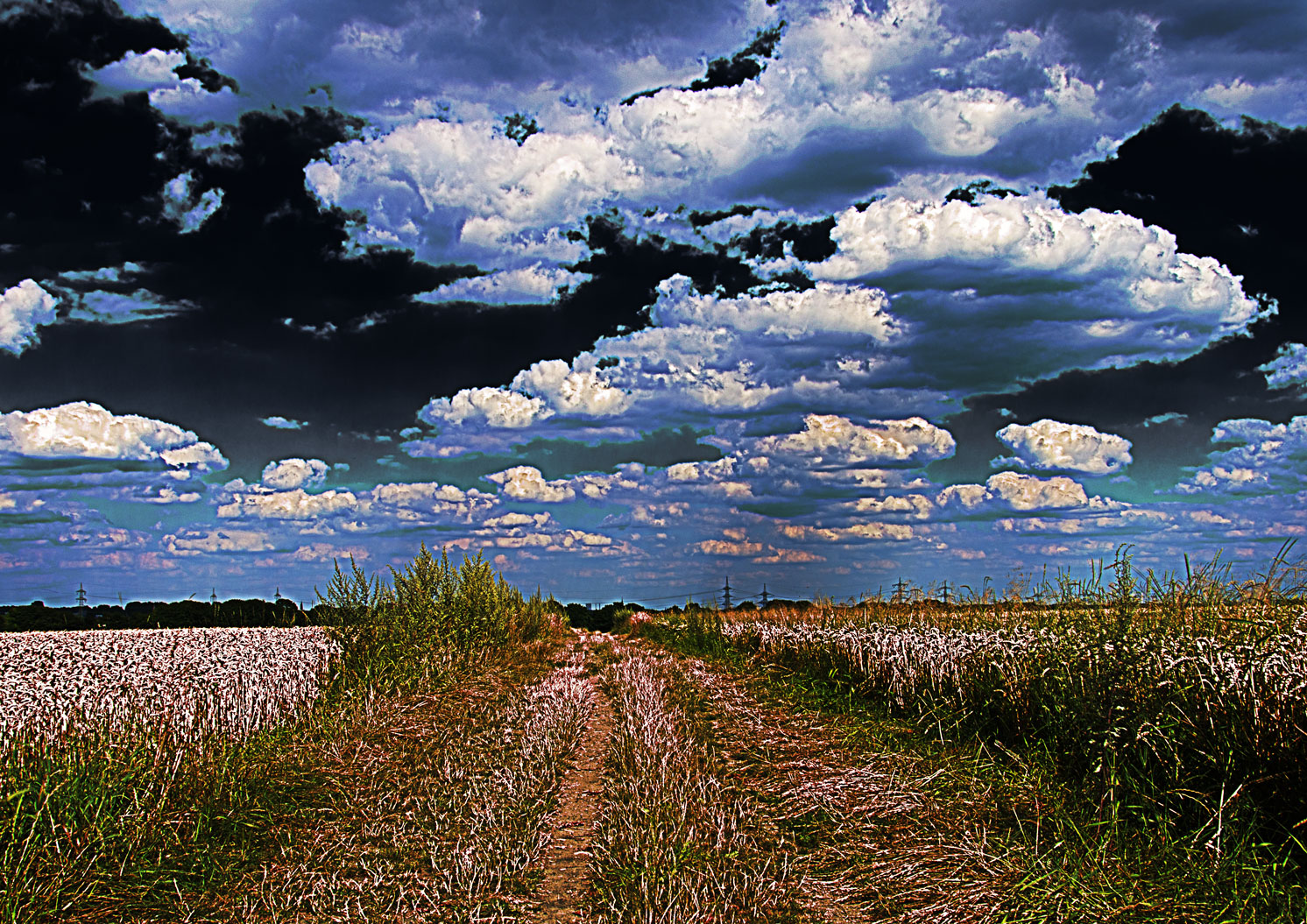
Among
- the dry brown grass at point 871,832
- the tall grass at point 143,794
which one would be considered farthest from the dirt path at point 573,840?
the tall grass at point 143,794

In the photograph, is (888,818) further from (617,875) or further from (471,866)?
(471,866)

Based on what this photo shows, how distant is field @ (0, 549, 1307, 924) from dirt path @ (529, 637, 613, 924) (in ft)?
0.13

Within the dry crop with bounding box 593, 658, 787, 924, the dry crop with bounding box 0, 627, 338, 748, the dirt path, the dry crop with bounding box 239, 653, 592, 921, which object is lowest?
the dirt path

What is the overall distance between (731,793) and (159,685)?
7.41m

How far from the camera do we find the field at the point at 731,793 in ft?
15.6

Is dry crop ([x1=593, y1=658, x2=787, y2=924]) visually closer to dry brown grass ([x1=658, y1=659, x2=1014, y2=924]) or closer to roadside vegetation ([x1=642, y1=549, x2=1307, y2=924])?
dry brown grass ([x1=658, y1=659, x2=1014, y2=924])

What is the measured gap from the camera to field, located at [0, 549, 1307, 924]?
187 inches

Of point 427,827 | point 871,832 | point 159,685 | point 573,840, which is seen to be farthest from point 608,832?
point 159,685

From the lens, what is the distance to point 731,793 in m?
7.13

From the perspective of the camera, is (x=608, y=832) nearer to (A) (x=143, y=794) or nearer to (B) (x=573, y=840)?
(B) (x=573, y=840)

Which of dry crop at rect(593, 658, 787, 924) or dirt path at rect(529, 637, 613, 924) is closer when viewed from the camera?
dry crop at rect(593, 658, 787, 924)

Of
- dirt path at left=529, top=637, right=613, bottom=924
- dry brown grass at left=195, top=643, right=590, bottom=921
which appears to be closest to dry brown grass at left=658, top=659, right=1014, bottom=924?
dirt path at left=529, top=637, right=613, bottom=924

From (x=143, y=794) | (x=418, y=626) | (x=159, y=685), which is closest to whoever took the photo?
(x=143, y=794)

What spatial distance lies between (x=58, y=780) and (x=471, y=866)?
127 inches
